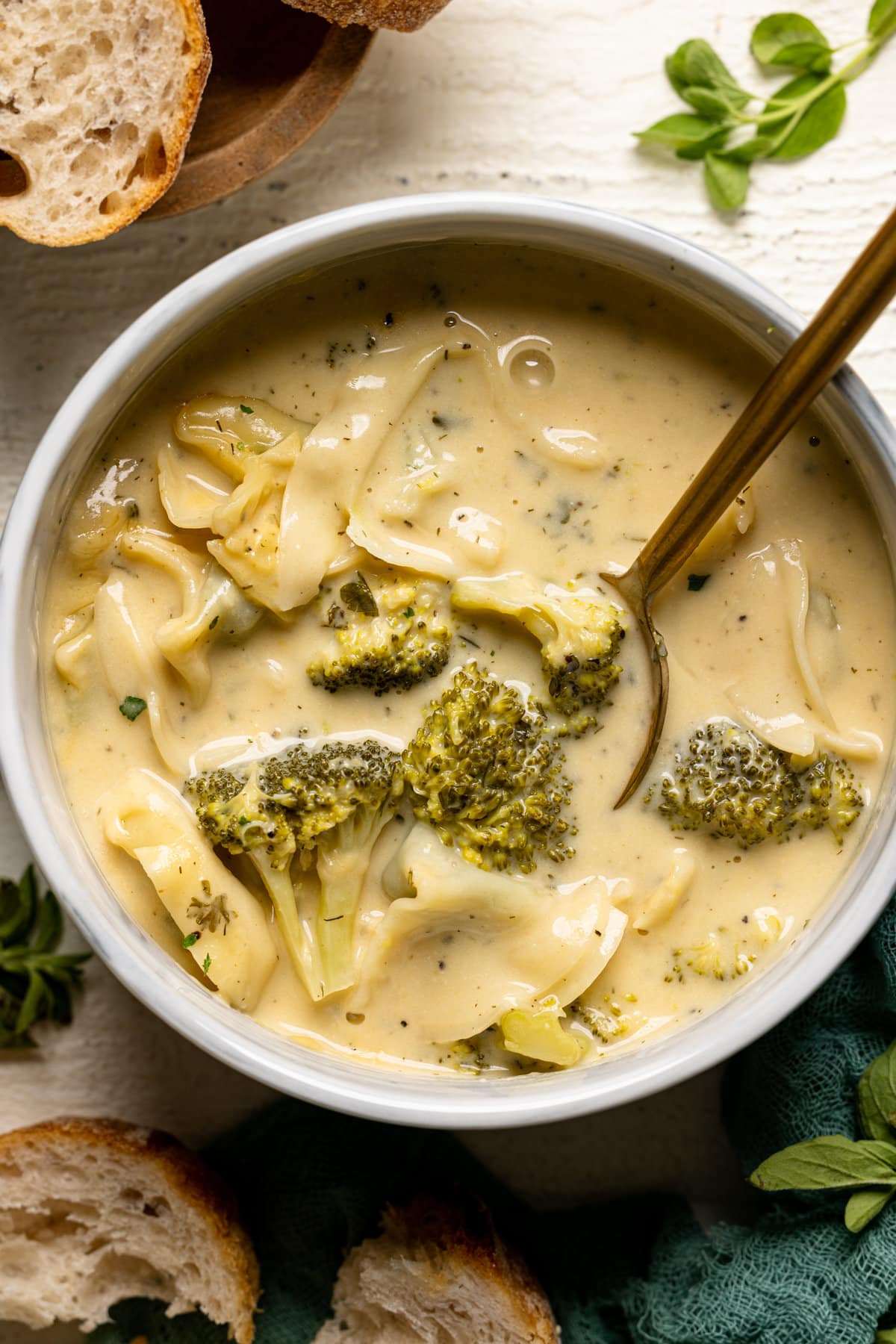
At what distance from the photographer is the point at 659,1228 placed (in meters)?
3.05

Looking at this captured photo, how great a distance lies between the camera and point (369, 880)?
2627mm

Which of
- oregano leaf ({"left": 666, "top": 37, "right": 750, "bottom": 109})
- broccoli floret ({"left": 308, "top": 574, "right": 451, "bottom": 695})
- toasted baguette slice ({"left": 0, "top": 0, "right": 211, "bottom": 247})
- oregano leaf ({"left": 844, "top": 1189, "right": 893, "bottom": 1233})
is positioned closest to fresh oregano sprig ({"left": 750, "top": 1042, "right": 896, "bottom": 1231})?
oregano leaf ({"left": 844, "top": 1189, "right": 893, "bottom": 1233})

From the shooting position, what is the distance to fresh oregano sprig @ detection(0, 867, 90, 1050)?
9.84ft

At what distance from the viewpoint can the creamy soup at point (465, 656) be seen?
8.38ft

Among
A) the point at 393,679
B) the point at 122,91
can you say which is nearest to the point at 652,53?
the point at 122,91

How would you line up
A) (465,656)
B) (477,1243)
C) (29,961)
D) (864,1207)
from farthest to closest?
(29,961) → (477,1243) → (864,1207) → (465,656)

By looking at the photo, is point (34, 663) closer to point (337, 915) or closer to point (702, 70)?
point (337, 915)

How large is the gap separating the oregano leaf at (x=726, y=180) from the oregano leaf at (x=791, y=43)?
245 millimetres

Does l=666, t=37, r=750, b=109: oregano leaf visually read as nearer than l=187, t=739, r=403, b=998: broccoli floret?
No

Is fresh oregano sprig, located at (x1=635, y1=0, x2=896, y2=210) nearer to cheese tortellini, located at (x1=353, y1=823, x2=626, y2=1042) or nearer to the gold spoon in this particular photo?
the gold spoon

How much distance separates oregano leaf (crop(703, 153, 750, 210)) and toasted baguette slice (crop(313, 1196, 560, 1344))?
232 cm

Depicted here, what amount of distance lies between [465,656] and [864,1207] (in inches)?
A: 56.7

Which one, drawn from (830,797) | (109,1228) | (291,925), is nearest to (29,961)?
(109,1228)

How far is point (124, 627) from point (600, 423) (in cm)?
103
